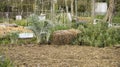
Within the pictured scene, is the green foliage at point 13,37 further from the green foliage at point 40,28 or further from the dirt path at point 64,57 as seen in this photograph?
the dirt path at point 64,57

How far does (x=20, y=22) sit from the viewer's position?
1748cm

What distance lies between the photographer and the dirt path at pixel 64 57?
6.82m

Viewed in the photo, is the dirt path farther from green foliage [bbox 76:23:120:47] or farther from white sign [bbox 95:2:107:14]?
white sign [bbox 95:2:107:14]

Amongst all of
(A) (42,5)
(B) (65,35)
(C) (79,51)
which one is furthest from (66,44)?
(A) (42,5)

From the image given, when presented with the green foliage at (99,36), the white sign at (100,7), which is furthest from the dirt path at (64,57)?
the white sign at (100,7)

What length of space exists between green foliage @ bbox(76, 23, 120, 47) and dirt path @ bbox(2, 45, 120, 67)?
963 millimetres

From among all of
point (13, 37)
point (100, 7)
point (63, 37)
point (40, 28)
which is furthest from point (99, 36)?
point (100, 7)

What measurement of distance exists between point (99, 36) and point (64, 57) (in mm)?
3105

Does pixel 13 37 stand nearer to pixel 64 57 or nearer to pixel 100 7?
pixel 64 57

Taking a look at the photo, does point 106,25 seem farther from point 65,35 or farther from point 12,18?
point 12,18

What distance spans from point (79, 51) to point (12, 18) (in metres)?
11.9

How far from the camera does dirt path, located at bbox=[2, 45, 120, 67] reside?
22.4 feet

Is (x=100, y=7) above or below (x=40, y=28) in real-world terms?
below

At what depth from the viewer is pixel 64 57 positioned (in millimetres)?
7770
